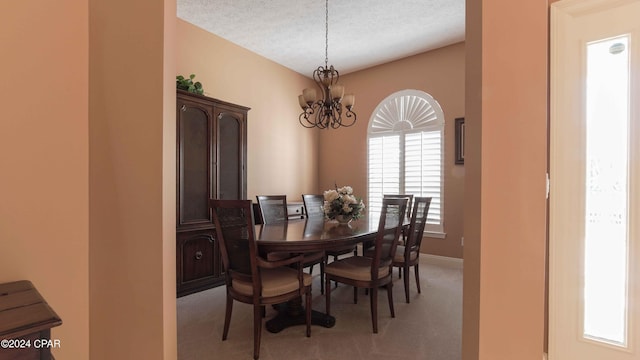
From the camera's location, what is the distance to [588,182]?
1.37 meters

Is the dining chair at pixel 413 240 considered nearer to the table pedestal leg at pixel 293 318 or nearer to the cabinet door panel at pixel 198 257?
the table pedestal leg at pixel 293 318

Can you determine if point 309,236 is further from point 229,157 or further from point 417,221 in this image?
point 229,157

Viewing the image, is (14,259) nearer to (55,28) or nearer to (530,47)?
(55,28)

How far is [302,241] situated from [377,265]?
723 millimetres

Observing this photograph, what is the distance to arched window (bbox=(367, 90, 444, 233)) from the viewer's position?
4.47 metres

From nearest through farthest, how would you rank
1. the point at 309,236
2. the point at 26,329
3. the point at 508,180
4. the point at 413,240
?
the point at 26,329, the point at 508,180, the point at 309,236, the point at 413,240

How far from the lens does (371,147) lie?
5.16m

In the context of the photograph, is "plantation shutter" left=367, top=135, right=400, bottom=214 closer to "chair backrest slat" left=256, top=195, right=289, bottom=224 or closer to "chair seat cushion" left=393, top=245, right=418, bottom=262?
"chair seat cushion" left=393, top=245, right=418, bottom=262

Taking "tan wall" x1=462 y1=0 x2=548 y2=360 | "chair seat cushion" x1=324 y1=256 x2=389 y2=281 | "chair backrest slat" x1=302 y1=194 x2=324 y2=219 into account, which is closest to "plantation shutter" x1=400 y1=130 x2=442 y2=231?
"chair backrest slat" x1=302 y1=194 x2=324 y2=219

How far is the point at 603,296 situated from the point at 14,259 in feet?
9.11

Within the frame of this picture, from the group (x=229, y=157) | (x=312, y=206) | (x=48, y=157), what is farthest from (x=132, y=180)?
(x=312, y=206)

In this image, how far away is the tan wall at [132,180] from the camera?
140cm

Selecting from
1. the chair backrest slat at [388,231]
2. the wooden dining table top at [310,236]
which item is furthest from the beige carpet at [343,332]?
the wooden dining table top at [310,236]

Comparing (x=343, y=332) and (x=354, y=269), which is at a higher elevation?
(x=354, y=269)
